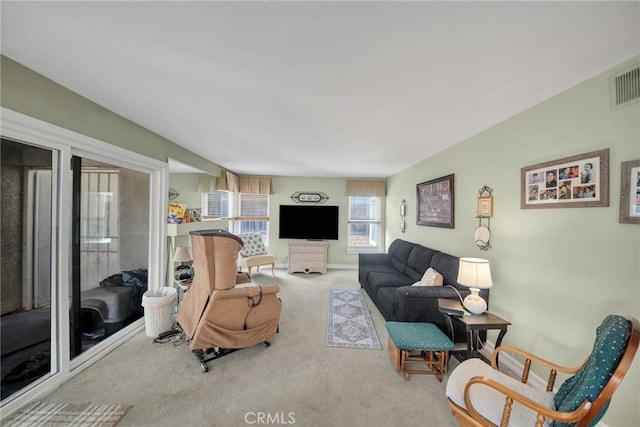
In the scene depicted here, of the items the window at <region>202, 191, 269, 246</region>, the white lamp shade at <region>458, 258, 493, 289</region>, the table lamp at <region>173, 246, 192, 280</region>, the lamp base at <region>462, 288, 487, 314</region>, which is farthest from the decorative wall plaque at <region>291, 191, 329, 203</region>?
the lamp base at <region>462, 288, 487, 314</region>

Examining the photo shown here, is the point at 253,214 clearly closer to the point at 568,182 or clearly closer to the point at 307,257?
the point at 307,257

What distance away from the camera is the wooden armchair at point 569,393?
3.37ft

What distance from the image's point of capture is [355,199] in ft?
20.4

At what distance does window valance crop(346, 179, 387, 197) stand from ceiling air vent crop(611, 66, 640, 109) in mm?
4543

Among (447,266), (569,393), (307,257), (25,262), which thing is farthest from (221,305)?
(307,257)

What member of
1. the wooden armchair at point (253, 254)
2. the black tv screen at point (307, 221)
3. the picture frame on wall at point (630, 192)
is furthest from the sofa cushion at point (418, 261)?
the wooden armchair at point (253, 254)

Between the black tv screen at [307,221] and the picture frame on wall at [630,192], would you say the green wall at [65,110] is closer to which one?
Answer: the black tv screen at [307,221]

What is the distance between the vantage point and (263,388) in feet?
6.32

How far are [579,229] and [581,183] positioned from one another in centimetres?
32

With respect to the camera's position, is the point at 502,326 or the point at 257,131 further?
the point at 257,131

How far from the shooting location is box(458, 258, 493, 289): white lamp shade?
2088 millimetres

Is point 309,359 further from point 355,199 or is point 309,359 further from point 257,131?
point 355,199

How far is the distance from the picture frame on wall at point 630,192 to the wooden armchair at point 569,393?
663 mm

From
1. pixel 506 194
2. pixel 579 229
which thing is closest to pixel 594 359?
pixel 579 229
